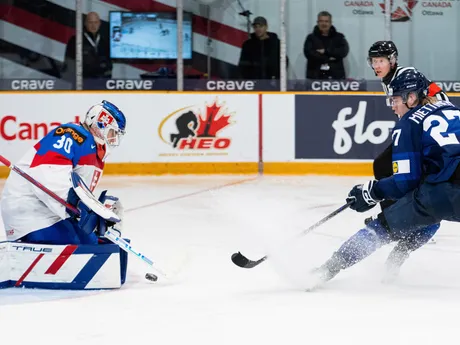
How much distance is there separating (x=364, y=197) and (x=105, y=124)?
1.05 metres

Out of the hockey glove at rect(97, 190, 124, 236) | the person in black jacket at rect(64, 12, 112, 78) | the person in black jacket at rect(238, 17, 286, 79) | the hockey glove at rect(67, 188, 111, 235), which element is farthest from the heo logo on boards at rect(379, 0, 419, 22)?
the hockey glove at rect(67, 188, 111, 235)

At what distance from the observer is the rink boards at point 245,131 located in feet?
25.8

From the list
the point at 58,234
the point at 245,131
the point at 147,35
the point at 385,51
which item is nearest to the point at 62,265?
the point at 58,234

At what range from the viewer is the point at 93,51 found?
8.15 metres

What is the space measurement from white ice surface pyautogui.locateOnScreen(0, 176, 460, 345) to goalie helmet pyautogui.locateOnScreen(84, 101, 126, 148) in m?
→ 0.59

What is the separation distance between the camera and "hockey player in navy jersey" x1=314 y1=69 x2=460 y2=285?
3.30 m

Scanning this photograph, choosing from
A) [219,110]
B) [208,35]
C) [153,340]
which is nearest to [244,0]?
[208,35]

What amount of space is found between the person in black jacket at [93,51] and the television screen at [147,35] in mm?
93

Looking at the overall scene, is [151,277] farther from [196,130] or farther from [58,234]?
[196,130]

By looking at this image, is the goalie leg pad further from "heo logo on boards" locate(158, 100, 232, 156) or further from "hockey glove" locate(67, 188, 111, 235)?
"heo logo on boards" locate(158, 100, 232, 156)

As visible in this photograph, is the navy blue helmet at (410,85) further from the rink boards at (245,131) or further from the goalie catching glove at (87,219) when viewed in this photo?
the rink boards at (245,131)

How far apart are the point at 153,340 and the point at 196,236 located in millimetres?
2185

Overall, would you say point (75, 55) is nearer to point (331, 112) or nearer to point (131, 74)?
point (131, 74)

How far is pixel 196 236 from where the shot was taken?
196 inches
